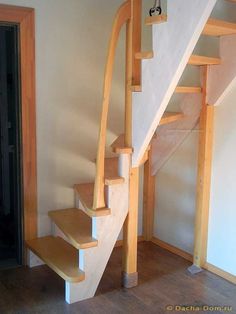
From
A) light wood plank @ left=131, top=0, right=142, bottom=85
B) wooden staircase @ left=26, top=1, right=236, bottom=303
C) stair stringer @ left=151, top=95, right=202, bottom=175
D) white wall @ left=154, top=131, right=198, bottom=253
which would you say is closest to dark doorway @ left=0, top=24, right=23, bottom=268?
wooden staircase @ left=26, top=1, right=236, bottom=303

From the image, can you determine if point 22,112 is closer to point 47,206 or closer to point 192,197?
point 47,206

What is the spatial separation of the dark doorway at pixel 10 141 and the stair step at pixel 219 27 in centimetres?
143

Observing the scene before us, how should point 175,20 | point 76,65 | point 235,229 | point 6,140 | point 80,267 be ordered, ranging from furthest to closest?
point 6,140 < point 76,65 < point 235,229 < point 80,267 < point 175,20

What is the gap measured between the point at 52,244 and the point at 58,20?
1.80m

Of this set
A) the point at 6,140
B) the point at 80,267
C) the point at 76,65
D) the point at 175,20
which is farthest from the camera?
the point at 6,140

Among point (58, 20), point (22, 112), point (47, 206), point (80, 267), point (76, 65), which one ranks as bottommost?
point (80, 267)

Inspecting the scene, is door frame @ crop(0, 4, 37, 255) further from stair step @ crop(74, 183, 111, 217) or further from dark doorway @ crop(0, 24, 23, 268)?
stair step @ crop(74, 183, 111, 217)

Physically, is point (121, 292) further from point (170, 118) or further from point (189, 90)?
point (189, 90)

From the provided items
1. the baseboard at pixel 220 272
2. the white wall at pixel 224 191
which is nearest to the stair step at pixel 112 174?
the white wall at pixel 224 191

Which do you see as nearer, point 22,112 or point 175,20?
point 175,20

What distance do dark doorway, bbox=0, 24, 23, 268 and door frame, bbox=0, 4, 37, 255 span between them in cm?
5

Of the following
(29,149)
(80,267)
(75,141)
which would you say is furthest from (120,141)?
(80,267)

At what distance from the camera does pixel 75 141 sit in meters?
3.42

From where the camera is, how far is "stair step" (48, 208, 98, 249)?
2715mm
